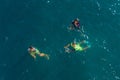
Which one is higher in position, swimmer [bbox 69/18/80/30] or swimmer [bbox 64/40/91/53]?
swimmer [bbox 69/18/80/30]

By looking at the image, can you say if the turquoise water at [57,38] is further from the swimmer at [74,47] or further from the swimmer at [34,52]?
the swimmer at [74,47]

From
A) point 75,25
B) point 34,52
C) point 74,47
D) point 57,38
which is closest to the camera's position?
point 34,52

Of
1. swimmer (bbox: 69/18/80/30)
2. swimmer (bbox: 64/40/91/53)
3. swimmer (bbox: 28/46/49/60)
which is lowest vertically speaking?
swimmer (bbox: 28/46/49/60)

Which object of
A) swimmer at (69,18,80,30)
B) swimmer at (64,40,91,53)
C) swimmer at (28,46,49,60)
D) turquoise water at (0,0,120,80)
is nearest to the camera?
turquoise water at (0,0,120,80)

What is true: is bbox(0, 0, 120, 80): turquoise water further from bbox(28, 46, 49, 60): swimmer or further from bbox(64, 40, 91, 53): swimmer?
bbox(64, 40, 91, 53): swimmer

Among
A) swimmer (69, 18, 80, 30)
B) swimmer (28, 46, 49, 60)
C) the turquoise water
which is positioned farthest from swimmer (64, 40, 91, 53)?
swimmer (28, 46, 49, 60)

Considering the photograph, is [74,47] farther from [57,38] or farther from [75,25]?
[75,25]

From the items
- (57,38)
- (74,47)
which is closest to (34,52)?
(57,38)

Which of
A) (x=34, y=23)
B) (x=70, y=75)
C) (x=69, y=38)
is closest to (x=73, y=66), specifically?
(x=70, y=75)

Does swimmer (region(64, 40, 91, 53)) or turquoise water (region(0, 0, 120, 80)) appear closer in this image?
turquoise water (region(0, 0, 120, 80))
